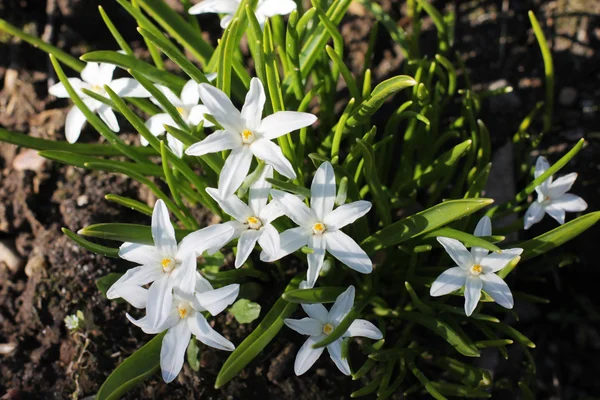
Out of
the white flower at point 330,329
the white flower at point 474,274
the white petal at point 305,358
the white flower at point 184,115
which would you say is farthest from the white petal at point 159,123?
the white flower at point 474,274

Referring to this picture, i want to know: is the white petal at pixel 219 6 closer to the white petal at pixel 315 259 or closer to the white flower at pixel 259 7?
the white flower at pixel 259 7

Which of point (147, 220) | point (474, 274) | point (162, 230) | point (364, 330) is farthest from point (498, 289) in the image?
point (147, 220)

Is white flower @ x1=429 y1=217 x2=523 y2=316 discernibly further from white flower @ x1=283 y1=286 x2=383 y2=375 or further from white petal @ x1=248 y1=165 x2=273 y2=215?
white petal @ x1=248 y1=165 x2=273 y2=215

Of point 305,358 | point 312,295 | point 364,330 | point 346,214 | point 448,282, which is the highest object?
point 346,214

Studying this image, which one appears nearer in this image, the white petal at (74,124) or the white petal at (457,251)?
the white petal at (457,251)

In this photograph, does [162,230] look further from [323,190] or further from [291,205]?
[323,190]

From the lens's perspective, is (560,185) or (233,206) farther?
(560,185)

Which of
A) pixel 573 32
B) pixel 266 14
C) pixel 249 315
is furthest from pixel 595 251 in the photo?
pixel 266 14
